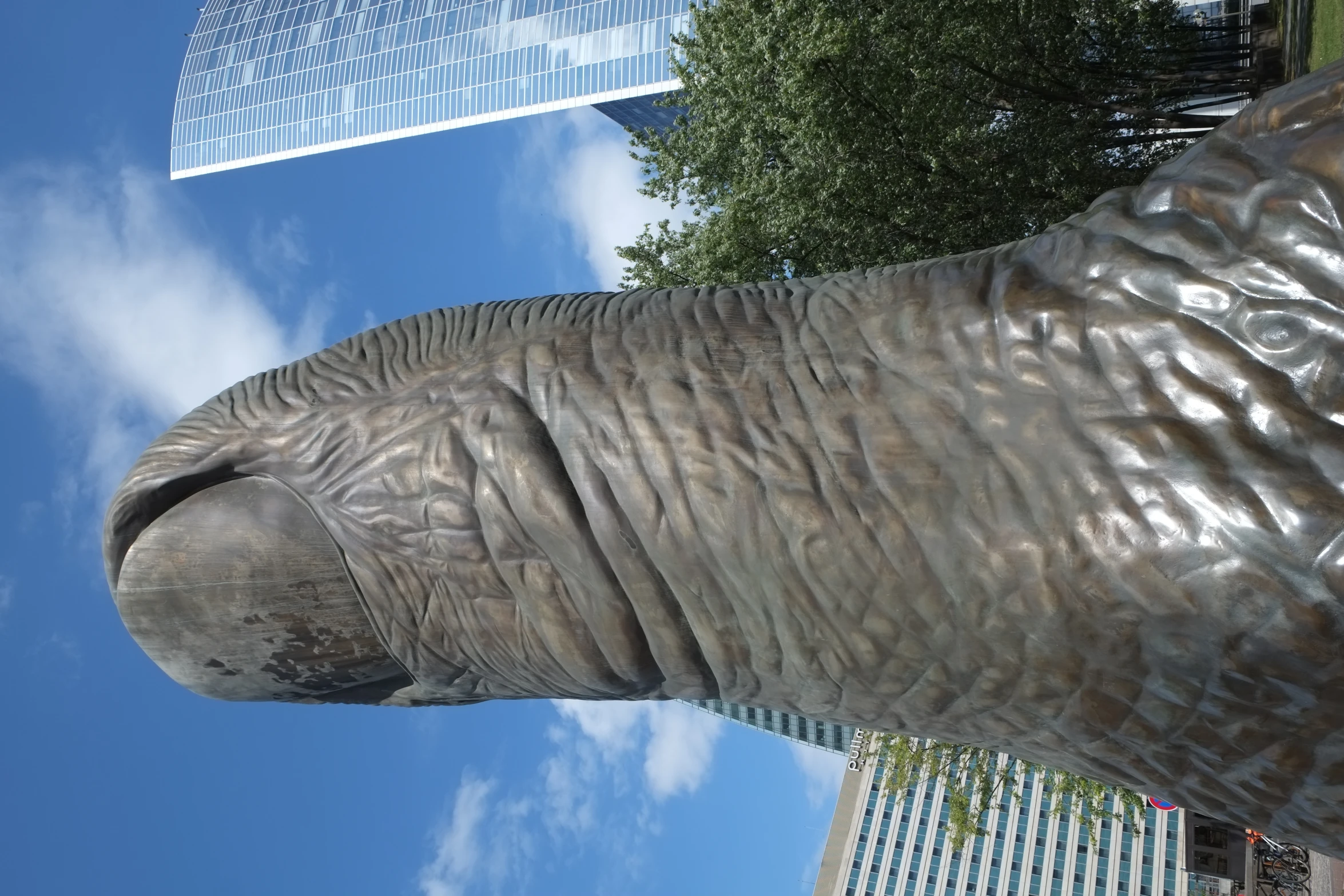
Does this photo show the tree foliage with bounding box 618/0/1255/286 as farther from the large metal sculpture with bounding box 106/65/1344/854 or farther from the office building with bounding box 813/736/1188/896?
the office building with bounding box 813/736/1188/896

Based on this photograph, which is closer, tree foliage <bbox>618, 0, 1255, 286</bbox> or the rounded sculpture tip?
the rounded sculpture tip

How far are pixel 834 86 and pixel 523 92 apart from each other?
4175 cm

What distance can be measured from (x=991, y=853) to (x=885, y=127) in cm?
6266

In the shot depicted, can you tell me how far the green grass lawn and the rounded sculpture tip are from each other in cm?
1470

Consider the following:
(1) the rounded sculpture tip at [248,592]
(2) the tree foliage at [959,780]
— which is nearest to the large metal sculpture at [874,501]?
Answer: (1) the rounded sculpture tip at [248,592]

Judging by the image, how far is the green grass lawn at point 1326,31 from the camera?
45.3 feet

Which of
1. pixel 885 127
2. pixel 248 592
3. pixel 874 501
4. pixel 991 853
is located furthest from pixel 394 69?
pixel 991 853

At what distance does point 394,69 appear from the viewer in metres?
55.7

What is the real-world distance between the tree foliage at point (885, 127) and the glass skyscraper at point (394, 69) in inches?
1219

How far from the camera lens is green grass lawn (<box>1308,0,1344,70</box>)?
45.3 ft

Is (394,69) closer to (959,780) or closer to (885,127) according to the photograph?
(885,127)

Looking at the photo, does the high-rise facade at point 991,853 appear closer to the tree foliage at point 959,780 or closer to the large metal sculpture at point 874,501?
the tree foliage at point 959,780

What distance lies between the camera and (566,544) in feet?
7.44

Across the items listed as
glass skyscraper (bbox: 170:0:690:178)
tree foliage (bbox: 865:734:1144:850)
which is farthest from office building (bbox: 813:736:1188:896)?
tree foliage (bbox: 865:734:1144:850)
